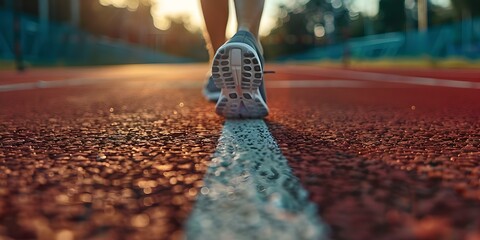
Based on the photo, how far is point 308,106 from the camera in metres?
2.91

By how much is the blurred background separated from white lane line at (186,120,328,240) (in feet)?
44.7

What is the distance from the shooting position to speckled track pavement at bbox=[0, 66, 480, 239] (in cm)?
75

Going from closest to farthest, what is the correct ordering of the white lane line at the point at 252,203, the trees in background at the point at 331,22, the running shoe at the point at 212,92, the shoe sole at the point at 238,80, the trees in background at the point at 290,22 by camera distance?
the white lane line at the point at 252,203 < the shoe sole at the point at 238,80 < the running shoe at the point at 212,92 < the trees in background at the point at 290,22 < the trees in background at the point at 331,22

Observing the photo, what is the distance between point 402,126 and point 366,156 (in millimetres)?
726

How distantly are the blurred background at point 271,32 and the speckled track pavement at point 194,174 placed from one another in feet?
42.5

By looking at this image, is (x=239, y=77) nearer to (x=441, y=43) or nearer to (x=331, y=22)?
(x=441, y=43)

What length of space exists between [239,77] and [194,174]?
98 cm

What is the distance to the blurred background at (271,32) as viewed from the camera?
2614 centimetres

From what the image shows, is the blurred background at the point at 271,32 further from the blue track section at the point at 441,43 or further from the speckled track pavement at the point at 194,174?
the speckled track pavement at the point at 194,174

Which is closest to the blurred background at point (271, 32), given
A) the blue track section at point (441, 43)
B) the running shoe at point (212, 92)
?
the blue track section at point (441, 43)

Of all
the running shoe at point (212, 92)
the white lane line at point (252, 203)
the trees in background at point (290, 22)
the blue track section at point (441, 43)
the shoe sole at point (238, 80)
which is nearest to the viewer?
the white lane line at point (252, 203)

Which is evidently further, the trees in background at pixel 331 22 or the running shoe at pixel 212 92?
the trees in background at pixel 331 22

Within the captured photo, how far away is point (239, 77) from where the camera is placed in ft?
6.59

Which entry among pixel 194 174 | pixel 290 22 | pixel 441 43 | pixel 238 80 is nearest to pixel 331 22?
pixel 290 22
